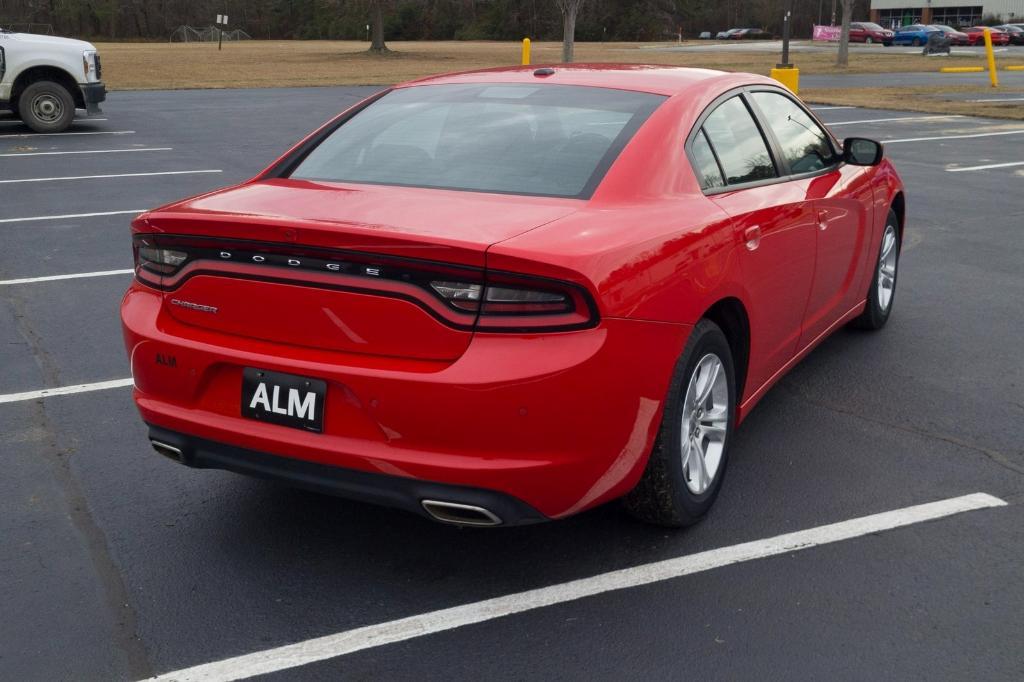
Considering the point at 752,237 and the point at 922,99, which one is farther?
the point at 922,99

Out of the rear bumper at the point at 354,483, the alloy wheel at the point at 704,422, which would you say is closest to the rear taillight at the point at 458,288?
the rear bumper at the point at 354,483

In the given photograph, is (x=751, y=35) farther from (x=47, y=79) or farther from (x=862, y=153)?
(x=862, y=153)

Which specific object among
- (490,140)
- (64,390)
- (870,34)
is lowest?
(64,390)

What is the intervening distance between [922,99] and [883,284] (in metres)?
19.5

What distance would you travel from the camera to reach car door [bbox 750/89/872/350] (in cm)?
473

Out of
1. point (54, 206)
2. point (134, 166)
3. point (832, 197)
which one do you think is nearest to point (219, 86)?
point (134, 166)

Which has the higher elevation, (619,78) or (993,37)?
(993,37)

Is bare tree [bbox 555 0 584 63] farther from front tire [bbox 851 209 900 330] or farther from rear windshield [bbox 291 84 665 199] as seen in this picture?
rear windshield [bbox 291 84 665 199]

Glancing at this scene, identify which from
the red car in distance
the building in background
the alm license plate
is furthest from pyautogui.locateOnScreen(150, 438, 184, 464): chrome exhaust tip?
the building in background

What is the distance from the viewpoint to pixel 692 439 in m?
3.73

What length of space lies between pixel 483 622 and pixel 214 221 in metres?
1.47

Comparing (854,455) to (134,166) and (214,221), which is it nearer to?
(214,221)

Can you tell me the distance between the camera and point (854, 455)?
177 inches

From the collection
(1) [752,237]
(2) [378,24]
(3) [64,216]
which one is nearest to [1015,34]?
(2) [378,24]
